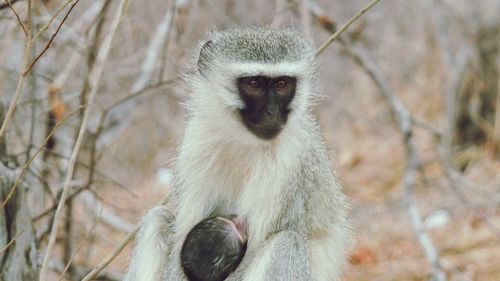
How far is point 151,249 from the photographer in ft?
13.2

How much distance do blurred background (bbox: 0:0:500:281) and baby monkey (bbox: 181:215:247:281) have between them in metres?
0.93

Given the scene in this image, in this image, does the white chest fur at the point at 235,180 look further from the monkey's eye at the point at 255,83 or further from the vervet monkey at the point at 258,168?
the monkey's eye at the point at 255,83

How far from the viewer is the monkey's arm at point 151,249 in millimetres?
3984

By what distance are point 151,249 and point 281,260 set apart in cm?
74

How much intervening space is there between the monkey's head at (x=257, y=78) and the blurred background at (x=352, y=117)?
3.65ft

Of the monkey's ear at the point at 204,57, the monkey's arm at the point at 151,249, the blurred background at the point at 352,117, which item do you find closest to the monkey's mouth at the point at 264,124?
→ the monkey's ear at the point at 204,57

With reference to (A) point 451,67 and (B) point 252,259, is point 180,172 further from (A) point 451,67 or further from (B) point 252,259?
(A) point 451,67

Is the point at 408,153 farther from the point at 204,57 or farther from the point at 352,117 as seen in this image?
the point at 352,117

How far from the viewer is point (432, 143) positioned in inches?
366

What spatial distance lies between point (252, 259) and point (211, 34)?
48.6 inches

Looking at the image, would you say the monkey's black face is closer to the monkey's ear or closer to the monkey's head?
the monkey's head

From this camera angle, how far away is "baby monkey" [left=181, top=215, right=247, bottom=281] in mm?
3893

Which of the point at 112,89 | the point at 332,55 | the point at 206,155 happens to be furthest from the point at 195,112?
the point at 332,55

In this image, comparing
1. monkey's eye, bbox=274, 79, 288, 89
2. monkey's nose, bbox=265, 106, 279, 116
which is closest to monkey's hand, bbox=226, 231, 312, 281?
monkey's nose, bbox=265, 106, 279, 116
